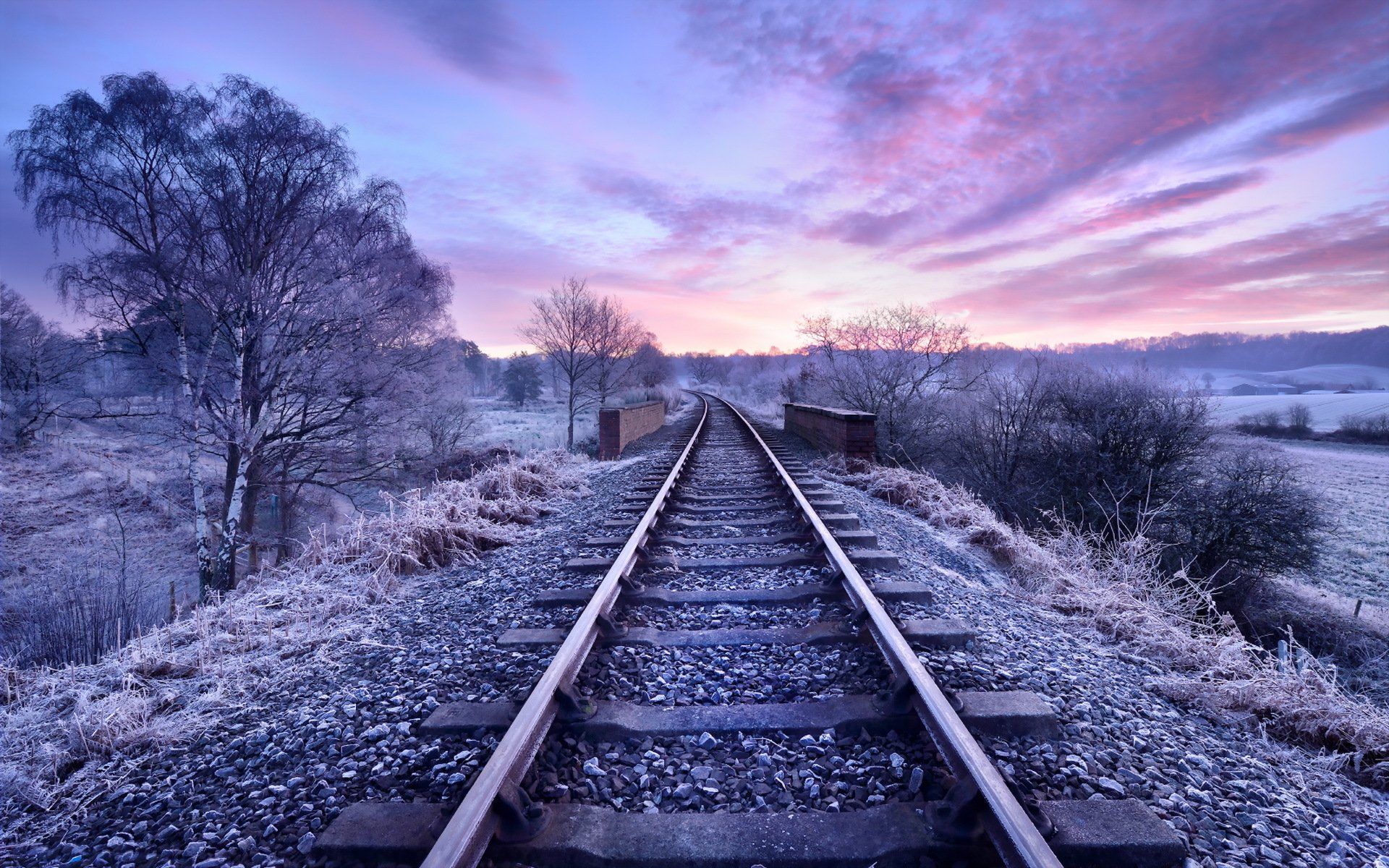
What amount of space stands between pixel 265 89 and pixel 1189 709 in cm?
1659

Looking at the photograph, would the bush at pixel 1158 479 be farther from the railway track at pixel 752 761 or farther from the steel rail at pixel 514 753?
the steel rail at pixel 514 753

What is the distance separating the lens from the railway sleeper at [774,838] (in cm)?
179

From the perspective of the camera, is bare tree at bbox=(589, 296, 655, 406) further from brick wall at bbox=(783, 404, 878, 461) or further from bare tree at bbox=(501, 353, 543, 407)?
bare tree at bbox=(501, 353, 543, 407)

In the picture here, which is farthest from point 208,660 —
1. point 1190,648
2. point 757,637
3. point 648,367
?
point 648,367

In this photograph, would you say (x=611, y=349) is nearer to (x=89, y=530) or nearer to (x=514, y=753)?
(x=89, y=530)

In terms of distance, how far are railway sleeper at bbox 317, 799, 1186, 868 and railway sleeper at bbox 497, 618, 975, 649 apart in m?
1.25

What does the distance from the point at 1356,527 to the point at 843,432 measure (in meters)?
16.9

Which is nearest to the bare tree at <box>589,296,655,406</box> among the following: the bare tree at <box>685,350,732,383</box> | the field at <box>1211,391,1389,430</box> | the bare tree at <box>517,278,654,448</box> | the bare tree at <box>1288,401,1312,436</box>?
the bare tree at <box>517,278,654,448</box>

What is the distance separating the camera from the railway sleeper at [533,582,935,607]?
390cm

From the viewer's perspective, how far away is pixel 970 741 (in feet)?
6.89

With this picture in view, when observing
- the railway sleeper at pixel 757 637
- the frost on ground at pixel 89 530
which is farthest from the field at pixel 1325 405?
the frost on ground at pixel 89 530

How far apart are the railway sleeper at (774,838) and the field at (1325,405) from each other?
37.8 metres

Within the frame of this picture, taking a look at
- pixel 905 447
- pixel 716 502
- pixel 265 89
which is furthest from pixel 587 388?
pixel 716 502

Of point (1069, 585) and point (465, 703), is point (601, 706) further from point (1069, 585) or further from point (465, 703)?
point (1069, 585)
